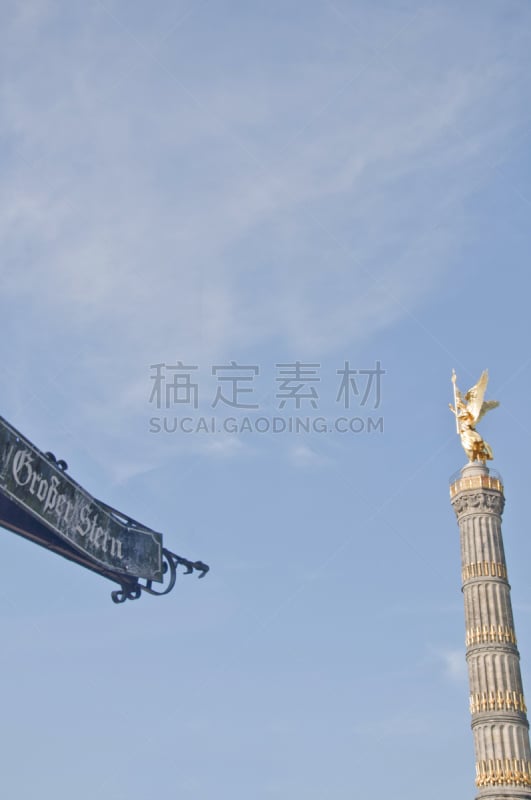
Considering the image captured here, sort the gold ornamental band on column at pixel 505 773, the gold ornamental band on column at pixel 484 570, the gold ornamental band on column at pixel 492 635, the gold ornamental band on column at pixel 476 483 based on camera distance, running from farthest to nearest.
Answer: the gold ornamental band on column at pixel 476 483
the gold ornamental band on column at pixel 484 570
the gold ornamental band on column at pixel 492 635
the gold ornamental band on column at pixel 505 773

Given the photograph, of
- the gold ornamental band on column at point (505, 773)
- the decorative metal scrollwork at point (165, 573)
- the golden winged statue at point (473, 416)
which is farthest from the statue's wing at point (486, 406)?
the decorative metal scrollwork at point (165, 573)

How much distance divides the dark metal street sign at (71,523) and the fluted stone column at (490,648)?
85.0 ft

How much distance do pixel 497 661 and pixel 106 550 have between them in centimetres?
2815

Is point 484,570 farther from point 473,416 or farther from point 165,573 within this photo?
point 165,573

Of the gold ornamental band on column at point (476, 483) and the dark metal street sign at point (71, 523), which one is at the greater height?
the gold ornamental band on column at point (476, 483)

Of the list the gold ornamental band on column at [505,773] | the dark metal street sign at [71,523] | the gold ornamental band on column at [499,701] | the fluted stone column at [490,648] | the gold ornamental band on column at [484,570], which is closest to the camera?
the dark metal street sign at [71,523]

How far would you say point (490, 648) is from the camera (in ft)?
121

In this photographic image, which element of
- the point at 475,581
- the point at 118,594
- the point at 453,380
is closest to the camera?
the point at 118,594

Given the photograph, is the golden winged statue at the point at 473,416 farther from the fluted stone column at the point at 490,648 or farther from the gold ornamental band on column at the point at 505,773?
the gold ornamental band on column at the point at 505,773

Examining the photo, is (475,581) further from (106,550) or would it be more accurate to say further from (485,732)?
(106,550)

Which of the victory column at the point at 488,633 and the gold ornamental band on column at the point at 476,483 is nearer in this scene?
→ the victory column at the point at 488,633

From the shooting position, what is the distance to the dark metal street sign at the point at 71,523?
35.2 feet

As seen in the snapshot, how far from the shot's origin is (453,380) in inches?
1762

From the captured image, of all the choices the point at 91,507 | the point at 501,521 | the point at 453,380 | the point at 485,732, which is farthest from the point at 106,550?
the point at 453,380
